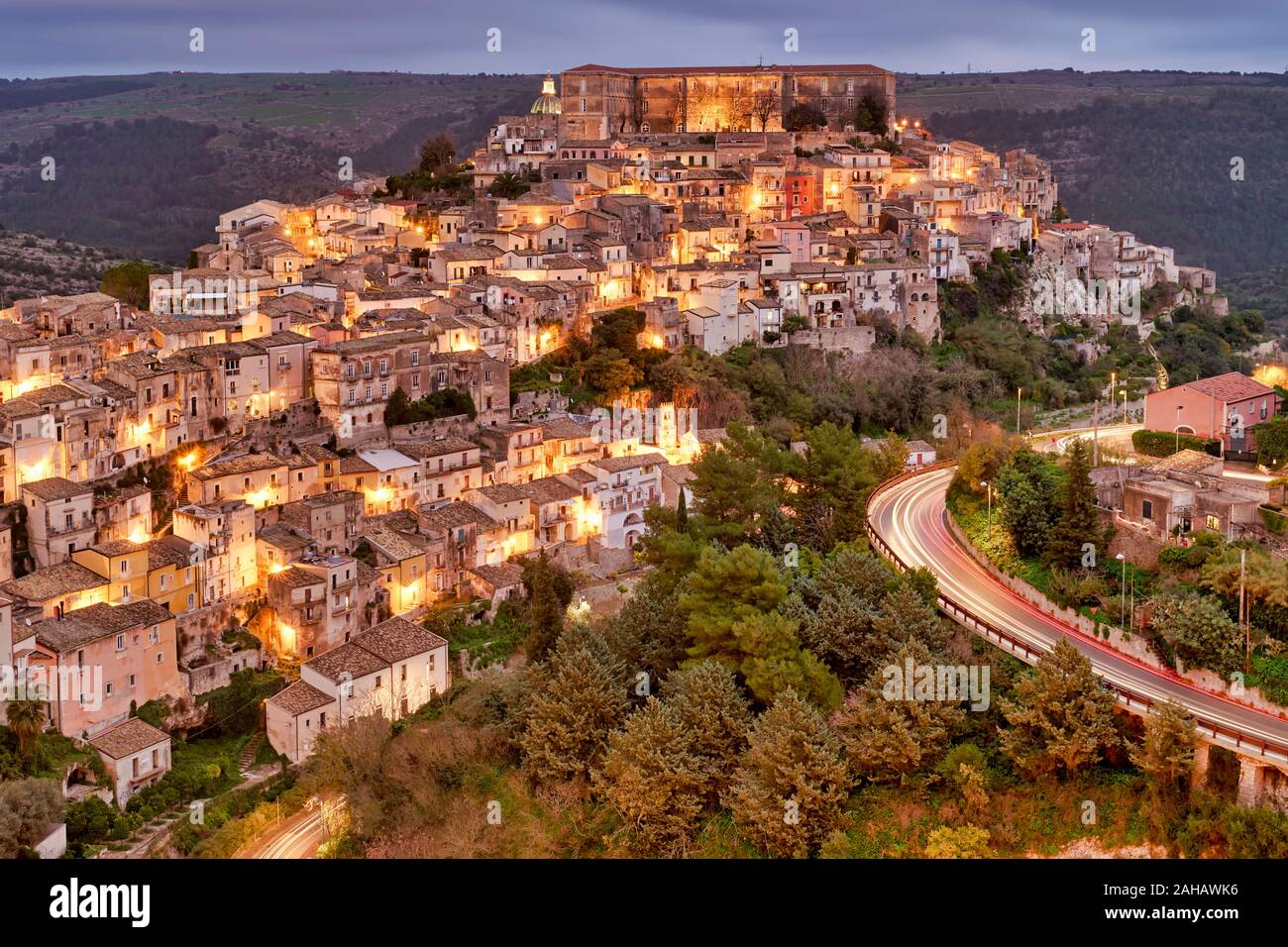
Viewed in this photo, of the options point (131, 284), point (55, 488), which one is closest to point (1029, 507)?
point (55, 488)

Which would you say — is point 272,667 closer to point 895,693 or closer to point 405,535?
point 405,535

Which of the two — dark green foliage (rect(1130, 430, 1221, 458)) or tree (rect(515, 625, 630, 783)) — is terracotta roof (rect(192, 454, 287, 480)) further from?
dark green foliage (rect(1130, 430, 1221, 458))

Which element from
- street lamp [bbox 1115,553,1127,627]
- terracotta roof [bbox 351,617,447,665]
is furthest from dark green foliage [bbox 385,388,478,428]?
street lamp [bbox 1115,553,1127,627]

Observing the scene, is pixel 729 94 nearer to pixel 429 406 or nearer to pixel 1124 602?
pixel 429 406

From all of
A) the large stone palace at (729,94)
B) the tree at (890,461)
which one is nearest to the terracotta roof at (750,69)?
the large stone palace at (729,94)

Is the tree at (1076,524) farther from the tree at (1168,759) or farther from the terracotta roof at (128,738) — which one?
the terracotta roof at (128,738)
